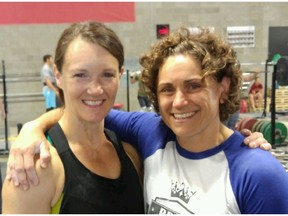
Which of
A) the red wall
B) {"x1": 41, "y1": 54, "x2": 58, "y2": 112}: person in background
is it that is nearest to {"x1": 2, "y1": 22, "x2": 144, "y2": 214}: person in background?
the red wall

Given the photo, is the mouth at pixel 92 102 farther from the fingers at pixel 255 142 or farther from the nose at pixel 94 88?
the fingers at pixel 255 142

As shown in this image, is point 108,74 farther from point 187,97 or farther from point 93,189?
point 93,189

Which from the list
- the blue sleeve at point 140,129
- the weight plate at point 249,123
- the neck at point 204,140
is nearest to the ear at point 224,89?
the neck at point 204,140

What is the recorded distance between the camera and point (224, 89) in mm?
1456

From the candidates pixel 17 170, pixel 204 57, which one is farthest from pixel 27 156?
pixel 204 57

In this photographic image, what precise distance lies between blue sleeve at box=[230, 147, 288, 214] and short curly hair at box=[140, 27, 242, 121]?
1.06ft

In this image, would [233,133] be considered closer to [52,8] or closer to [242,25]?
[52,8]

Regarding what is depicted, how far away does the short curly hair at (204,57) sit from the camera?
1354 millimetres

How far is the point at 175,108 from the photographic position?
1352mm

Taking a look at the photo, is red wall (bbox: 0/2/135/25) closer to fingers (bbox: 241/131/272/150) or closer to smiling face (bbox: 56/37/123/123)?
smiling face (bbox: 56/37/123/123)

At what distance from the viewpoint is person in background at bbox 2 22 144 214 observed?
1.24 meters

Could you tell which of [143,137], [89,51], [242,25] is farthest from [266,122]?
[89,51]

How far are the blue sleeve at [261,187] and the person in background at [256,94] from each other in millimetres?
7298

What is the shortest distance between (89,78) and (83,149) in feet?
0.92
